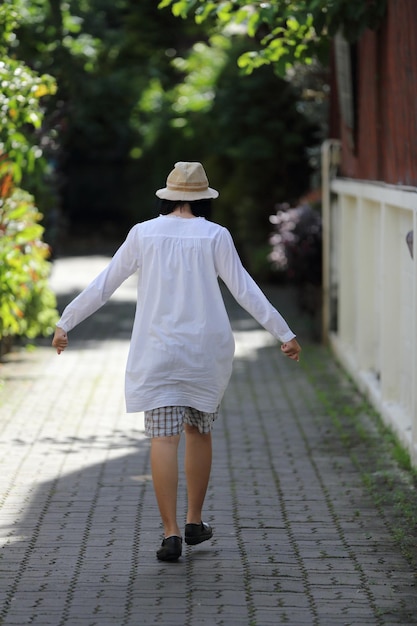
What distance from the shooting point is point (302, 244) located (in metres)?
14.4

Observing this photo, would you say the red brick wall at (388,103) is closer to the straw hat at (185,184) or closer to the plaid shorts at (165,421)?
the straw hat at (185,184)

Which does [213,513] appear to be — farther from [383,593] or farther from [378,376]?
[378,376]

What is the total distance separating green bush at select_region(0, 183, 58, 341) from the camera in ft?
36.1

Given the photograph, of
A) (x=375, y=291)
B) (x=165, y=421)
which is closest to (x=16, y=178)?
(x=375, y=291)

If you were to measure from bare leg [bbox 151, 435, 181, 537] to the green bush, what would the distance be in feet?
16.6

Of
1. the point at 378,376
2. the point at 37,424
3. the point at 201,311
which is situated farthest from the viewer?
the point at 378,376

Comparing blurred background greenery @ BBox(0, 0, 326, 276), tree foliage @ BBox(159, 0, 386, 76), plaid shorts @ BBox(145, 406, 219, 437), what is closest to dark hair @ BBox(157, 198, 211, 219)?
plaid shorts @ BBox(145, 406, 219, 437)

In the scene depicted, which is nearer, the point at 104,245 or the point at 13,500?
the point at 13,500

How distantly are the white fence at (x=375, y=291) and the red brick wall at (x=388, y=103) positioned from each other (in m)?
0.19

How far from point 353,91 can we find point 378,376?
3.05m

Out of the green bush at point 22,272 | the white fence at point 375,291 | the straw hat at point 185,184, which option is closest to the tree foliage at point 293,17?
the white fence at point 375,291

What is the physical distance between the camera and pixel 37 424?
32.0 feet

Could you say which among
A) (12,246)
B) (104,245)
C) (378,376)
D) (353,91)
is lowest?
(104,245)

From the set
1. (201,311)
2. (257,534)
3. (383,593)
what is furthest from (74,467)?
(383,593)
